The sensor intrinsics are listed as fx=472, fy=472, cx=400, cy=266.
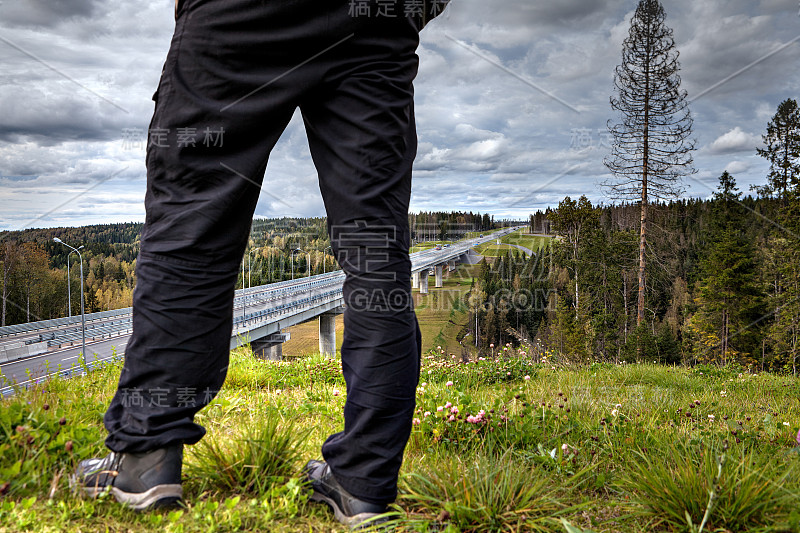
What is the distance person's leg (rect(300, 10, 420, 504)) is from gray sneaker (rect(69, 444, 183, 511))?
48cm

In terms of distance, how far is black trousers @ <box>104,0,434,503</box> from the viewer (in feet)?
4.80

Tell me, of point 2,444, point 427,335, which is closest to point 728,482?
point 2,444

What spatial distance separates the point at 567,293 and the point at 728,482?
165 feet

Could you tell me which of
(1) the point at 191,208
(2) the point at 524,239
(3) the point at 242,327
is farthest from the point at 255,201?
(2) the point at 524,239

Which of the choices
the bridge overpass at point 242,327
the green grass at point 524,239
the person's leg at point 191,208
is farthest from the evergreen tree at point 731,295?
the person's leg at point 191,208

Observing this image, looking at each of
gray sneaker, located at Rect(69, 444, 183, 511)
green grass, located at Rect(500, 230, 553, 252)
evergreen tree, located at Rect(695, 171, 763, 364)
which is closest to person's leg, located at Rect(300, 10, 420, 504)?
gray sneaker, located at Rect(69, 444, 183, 511)

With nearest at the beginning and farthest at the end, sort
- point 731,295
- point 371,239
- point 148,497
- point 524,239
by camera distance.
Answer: point 148,497, point 371,239, point 731,295, point 524,239

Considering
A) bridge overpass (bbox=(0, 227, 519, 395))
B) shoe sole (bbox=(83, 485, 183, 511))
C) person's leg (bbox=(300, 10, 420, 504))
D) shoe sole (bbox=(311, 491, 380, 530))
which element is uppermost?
person's leg (bbox=(300, 10, 420, 504))

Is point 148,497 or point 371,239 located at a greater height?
point 371,239

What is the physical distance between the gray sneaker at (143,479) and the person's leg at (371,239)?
1.56ft

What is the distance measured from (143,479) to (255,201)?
944mm

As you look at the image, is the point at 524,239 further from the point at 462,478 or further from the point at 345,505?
the point at 345,505

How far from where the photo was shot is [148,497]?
4.78ft

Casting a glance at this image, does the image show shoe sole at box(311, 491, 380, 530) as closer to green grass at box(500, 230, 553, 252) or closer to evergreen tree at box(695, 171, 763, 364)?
evergreen tree at box(695, 171, 763, 364)
